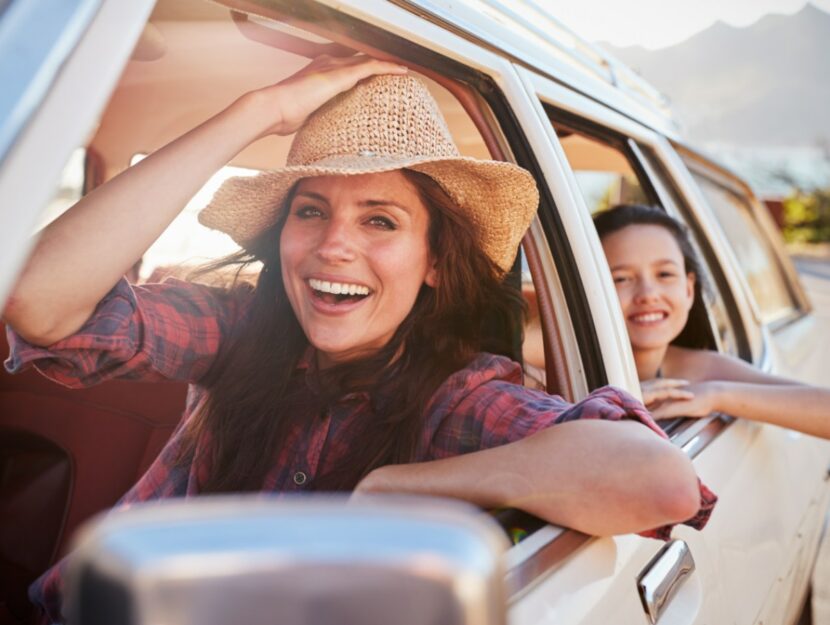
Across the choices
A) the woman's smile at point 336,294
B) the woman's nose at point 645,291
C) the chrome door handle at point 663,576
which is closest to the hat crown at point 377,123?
the woman's smile at point 336,294

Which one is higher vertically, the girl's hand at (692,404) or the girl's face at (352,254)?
the girl's face at (352,254)

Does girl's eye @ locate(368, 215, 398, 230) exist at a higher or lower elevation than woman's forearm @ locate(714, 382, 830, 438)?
higher

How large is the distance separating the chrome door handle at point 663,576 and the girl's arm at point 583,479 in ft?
0.58

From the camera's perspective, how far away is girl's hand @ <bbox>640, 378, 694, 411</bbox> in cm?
227

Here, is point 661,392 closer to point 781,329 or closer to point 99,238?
point 99,238

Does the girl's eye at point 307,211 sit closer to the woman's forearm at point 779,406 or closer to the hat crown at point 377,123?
the hat crown at point 377,123

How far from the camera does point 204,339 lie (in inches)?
78.1

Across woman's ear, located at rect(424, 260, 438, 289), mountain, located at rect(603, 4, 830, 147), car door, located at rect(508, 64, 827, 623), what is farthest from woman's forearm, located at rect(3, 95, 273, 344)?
mountain, located at rect(603, 4, 830, 147)

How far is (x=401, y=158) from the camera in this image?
65.9 inches

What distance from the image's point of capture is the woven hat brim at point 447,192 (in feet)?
5.46

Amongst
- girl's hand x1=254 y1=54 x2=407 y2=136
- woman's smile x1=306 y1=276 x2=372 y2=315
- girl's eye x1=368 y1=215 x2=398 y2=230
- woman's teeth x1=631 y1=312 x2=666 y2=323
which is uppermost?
girl's hand x1=254 y1=54 x2=407 y2=136

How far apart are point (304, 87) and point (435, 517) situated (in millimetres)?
1362

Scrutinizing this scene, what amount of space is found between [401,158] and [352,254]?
0.21 metres

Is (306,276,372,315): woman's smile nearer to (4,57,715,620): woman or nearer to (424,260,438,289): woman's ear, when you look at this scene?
(4,57,715,620): woman
